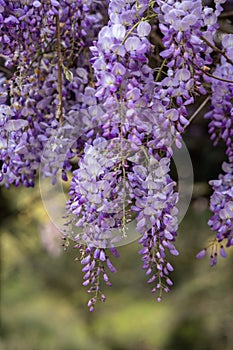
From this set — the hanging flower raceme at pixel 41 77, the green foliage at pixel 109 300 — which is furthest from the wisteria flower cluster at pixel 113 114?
the green foliage at pixel 109 300

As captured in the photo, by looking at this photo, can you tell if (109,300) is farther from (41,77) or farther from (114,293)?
(41,77)

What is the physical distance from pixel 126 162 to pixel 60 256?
277cm

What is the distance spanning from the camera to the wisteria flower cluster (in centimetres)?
99

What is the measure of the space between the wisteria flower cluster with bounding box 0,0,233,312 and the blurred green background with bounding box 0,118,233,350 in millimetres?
856

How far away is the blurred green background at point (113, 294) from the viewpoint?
2496 millimetres

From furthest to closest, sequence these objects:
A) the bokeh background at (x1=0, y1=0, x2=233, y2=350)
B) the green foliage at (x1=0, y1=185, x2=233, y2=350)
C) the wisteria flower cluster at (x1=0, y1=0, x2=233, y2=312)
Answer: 1. the green foliage at (x1=0, y1=185, x2=233, y2=350)
2. the bokeh background at (x1=0, y1=0, x2=233, y2=350)
3. the wisteria flower cluster at (x1=0, y1=0, x2=233, y2=312)

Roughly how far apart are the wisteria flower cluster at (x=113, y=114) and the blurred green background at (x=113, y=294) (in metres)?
0.86

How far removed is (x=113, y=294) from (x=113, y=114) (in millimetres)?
3462

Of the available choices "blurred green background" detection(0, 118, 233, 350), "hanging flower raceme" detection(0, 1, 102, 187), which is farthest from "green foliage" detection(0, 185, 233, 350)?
"hanging flower raceme" detection(0, 1, 102, 187)

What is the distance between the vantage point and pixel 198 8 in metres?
0.98

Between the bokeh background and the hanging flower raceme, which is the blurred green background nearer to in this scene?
the bokeh background

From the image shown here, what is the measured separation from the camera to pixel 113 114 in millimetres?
995

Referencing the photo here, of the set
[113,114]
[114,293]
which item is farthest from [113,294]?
[113,114]

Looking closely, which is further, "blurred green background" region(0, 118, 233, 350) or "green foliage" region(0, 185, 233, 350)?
"green foliage" region(0, 185, 233, 350)
